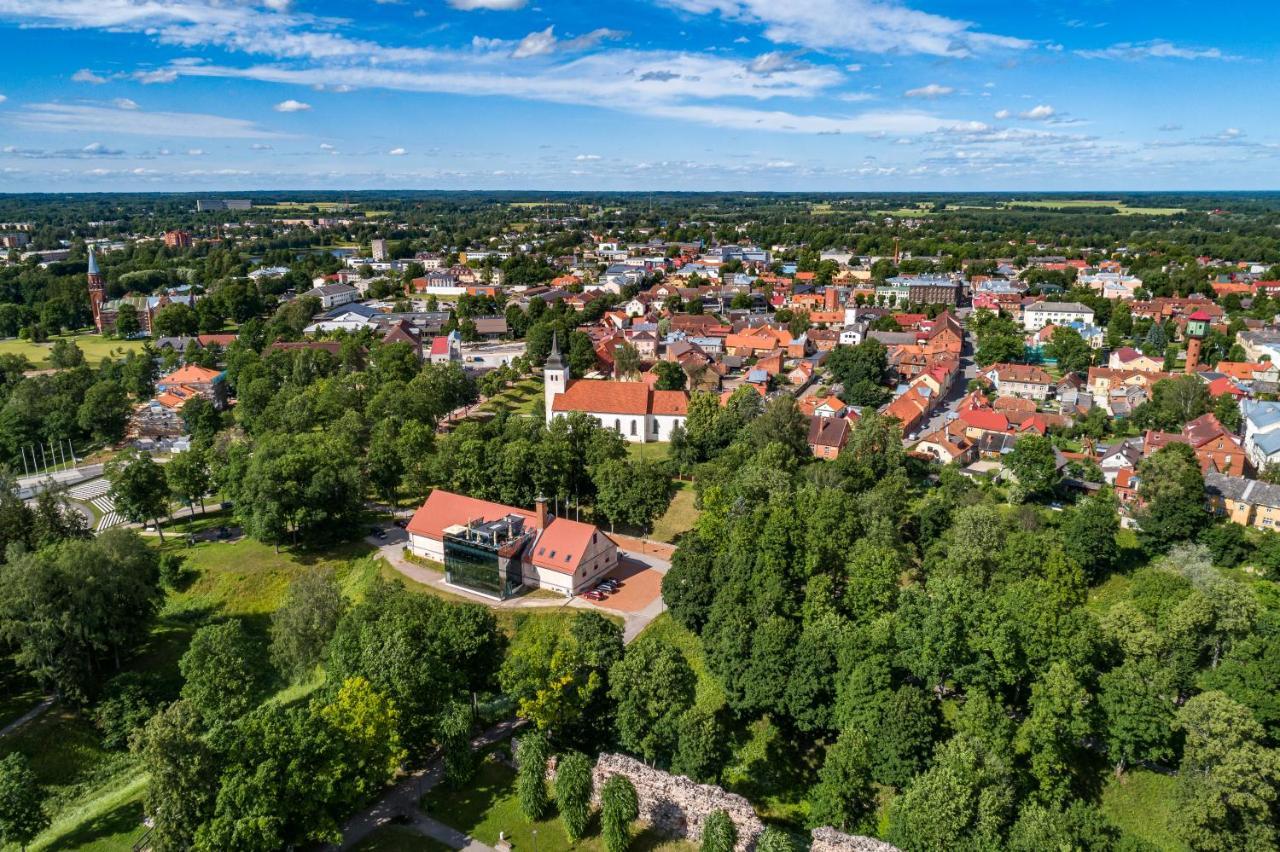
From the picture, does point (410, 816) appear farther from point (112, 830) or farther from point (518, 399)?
point (518, 399)

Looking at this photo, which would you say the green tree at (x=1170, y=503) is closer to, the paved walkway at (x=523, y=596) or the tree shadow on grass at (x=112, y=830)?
the paved walkway at (x=523, y=596)

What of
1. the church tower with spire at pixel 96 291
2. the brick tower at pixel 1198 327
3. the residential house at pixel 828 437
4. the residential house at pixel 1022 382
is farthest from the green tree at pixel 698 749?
the church tower with spire at pixel 96 291

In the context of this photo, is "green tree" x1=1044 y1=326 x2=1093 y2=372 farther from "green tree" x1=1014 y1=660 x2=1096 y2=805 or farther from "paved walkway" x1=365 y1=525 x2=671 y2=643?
"green tree" x1=1014 y1=660 x2=1096 y2=805

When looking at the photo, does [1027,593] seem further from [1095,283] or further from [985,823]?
[1095,283]

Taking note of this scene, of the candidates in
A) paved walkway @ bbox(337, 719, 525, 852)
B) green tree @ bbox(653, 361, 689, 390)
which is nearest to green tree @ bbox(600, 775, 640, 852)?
paved walkway @ bbox(337, 719, 525, 852)

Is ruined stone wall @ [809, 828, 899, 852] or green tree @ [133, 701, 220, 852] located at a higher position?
green tree @ [133, 701, 220, 852]
